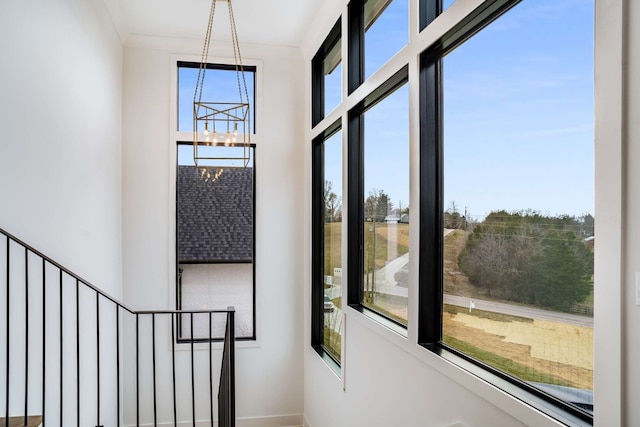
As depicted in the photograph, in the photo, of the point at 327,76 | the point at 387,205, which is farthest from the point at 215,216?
the point at 387,205

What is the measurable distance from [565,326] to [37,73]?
2323 mm

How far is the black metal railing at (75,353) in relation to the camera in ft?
6.93

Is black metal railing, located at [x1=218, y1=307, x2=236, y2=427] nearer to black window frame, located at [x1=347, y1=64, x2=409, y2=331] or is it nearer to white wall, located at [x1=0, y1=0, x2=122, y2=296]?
black window frame, located at [x1=347, y1=64, x2=409, y2=331]

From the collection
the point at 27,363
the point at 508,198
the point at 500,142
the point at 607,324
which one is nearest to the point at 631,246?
the point at 607,324

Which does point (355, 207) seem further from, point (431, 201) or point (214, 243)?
point (214, 243)

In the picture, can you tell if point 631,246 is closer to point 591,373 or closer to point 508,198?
point 591,373

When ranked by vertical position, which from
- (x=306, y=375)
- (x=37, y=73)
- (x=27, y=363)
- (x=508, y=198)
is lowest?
(x=306, y=375)

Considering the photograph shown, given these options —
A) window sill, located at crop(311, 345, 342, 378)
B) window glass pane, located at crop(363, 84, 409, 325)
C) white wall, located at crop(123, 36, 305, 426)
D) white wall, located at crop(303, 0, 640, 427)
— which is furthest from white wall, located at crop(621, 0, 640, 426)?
white wall, located at crop(123, 36, 305, 426)

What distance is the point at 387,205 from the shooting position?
266cm

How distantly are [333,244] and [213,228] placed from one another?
1254 mm

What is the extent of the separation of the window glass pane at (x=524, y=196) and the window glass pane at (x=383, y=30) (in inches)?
19.1

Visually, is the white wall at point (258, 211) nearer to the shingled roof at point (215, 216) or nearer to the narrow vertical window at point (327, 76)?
the shingled roof at point (215, 216)

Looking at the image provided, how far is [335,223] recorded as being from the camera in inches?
143

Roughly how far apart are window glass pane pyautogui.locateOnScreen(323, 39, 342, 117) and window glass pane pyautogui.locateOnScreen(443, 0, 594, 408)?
5.03 feet
